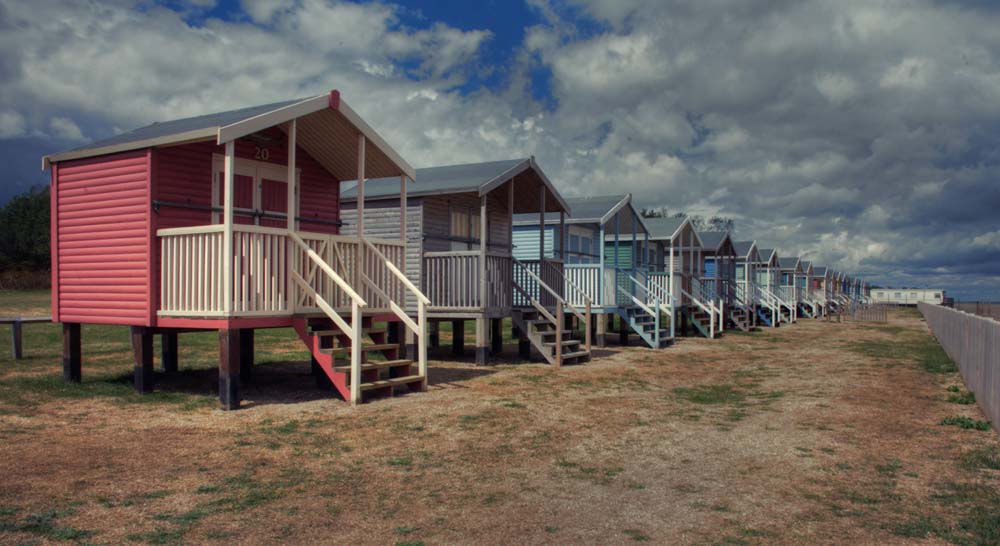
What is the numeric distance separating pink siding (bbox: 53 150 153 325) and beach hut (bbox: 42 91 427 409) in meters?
0.03

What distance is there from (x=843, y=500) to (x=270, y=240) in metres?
8.12

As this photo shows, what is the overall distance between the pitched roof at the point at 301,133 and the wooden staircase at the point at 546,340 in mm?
4539

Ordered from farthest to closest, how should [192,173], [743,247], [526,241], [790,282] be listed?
[790,282]
[743,247]
[526,241]
[192,173]

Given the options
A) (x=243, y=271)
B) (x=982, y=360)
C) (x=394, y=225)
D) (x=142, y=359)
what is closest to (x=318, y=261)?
(x=243, y=271)

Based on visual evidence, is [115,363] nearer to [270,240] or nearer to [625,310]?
[270,240]

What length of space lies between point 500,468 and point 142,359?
7028 millimetres

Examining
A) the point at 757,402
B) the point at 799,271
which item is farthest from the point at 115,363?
the point at 799,271

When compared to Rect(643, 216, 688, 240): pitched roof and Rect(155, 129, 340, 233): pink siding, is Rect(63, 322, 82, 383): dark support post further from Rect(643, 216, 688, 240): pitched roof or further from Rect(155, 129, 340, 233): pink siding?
Rect(643, 216, 688, 240): pitched roof

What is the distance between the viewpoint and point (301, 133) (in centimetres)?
1323

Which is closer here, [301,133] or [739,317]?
[301,133]

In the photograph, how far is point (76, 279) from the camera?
40.2ft

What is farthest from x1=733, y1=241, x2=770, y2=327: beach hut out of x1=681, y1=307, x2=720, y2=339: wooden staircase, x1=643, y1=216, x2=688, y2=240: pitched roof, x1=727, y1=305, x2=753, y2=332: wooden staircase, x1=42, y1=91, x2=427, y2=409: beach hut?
x1=42, y1=91, x2=427, y2=409: beach hut

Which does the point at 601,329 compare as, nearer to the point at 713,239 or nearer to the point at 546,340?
the point at 546,340

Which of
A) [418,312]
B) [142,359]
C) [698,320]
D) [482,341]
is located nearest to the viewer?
[142,359]
